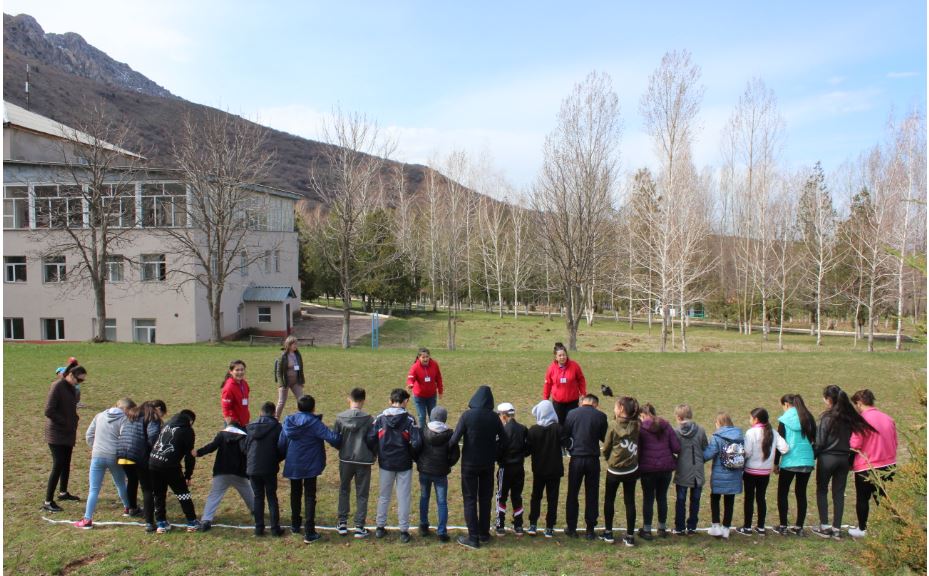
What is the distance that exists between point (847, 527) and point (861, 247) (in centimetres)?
3541

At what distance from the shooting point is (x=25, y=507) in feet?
27.2

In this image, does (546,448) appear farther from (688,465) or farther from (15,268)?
(15,268)

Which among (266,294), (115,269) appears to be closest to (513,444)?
(115,269)

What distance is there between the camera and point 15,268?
114 ft

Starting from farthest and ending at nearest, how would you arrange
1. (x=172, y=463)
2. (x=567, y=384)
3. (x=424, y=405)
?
(x=424, y=405)
(x=567, y=384)
(x=172, y=463)

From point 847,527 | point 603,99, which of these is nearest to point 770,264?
point 603,99

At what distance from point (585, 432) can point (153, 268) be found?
109 feet

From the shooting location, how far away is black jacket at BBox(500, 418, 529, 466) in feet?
24.6

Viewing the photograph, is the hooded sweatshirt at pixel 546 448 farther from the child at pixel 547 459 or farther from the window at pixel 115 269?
the window at pixel 115 269

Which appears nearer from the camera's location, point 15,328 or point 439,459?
point 439,459


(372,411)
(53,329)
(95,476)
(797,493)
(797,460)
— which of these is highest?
(797,460)

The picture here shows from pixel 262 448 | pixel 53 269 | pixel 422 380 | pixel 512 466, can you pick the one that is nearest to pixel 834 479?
pixel 512 466

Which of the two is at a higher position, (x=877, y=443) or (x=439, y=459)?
(x=877, y=443)

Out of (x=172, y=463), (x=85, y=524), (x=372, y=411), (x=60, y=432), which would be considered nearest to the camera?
(x=172, y=463)
